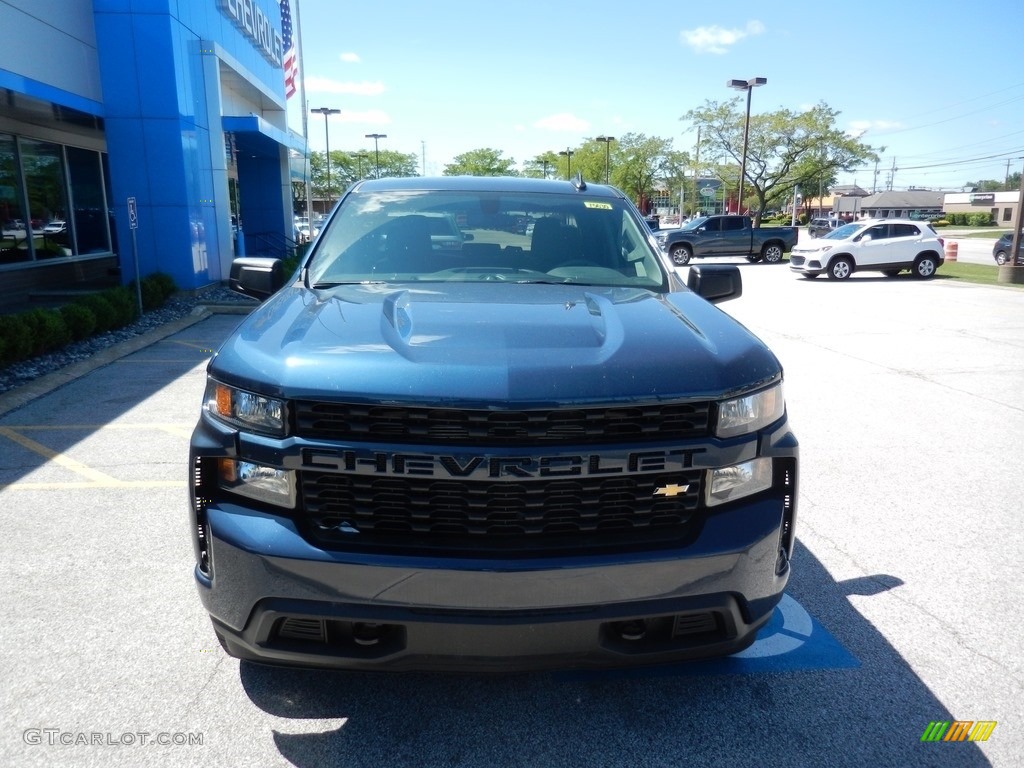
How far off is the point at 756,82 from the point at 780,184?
25351 millimetres

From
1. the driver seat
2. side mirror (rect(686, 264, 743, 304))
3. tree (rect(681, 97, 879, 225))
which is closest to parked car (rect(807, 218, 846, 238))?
tree (rect(681, 97, 879, 225))

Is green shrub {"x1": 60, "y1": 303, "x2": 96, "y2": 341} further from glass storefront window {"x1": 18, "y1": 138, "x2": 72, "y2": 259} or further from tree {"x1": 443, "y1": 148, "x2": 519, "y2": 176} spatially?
tree {"x1": 443, "y1": 148, "x2": 519, "y2": 176}

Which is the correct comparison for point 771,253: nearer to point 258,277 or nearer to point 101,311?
point 101,311

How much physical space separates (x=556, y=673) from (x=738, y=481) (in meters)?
1.14

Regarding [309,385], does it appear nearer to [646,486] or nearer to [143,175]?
[646,486]

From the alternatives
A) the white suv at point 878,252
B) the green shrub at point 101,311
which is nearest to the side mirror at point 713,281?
the green shrub at point 101,311

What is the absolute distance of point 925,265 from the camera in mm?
22562

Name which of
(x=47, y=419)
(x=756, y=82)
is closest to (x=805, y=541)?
(x=47, y=419)

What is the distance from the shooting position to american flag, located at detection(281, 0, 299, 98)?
2914cm

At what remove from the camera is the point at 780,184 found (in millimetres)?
60375

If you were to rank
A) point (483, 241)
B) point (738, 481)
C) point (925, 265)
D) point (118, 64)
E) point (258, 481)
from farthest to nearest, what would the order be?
point (925, 265), point (118, 64), point (483, 241), point (738, 481), point (258, 481)

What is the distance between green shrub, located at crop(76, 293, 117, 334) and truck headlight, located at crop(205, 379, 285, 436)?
9558 mm

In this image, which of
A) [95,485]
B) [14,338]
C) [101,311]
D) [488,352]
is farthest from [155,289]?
[488,352]

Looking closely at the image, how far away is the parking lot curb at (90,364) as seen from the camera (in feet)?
24.1
